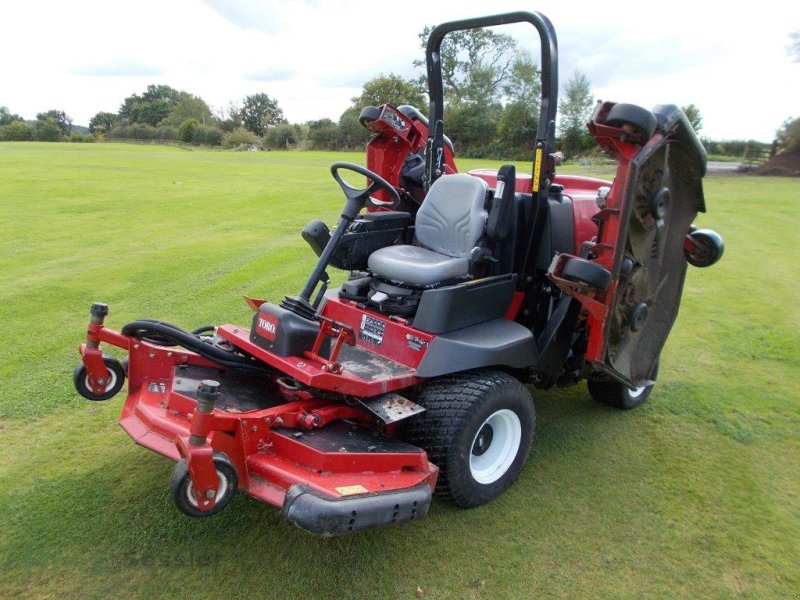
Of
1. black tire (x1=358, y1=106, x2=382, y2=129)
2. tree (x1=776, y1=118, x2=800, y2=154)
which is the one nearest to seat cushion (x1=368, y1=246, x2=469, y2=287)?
black tire (x1=358, y1=106, x2=382, y2=129)

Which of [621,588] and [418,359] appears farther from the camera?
[418,359]

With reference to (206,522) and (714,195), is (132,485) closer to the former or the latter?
(206,522)

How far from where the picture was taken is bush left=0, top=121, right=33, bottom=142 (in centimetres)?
5288

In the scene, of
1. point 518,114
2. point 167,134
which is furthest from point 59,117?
point 518,114

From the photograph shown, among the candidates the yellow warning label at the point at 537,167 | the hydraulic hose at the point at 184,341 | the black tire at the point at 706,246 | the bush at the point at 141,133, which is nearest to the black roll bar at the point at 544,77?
the yellow warning label at the point at 537,167

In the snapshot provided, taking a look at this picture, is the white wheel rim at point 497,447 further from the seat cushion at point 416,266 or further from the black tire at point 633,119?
the black tire at point 633,119

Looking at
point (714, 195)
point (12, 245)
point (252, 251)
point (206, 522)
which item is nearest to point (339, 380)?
point (206, 522)

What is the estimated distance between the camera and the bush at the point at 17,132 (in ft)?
173

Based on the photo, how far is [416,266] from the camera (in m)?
3.50

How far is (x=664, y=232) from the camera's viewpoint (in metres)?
3.60

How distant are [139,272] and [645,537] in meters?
6.24

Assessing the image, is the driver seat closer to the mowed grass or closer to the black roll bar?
the black roll bar

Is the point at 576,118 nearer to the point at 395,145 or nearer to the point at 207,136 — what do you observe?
the point at 395,145

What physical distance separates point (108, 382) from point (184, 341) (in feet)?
1.64
